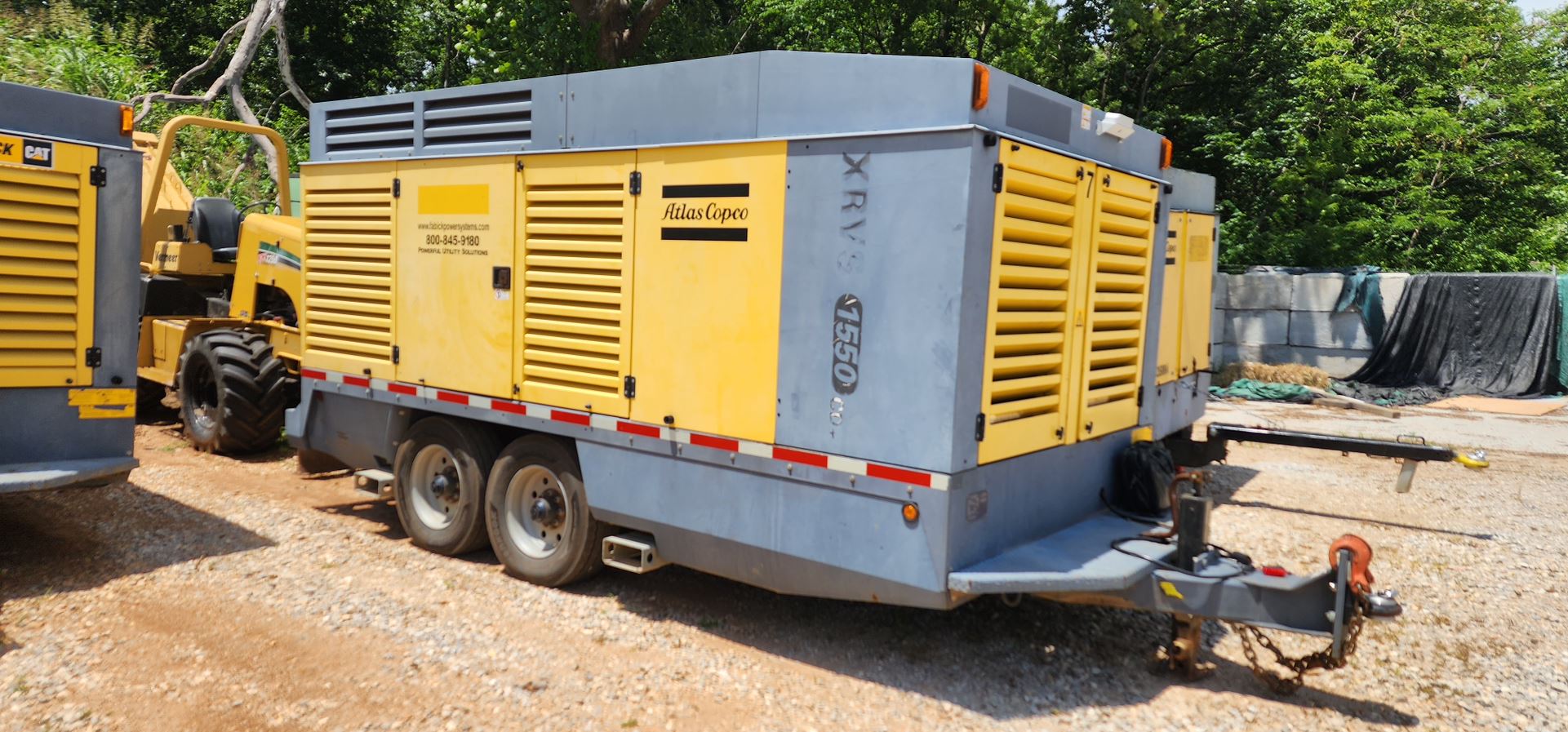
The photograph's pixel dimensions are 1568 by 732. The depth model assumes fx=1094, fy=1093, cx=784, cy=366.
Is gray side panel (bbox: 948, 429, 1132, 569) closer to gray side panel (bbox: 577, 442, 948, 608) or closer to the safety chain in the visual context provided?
gray side panel (bbox: 577, 442, 948, 608)

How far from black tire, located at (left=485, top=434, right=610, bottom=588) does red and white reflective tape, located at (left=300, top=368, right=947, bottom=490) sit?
0.23 meters

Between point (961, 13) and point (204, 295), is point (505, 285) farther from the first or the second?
point (961, 13)

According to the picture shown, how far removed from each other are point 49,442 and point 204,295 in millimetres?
5530

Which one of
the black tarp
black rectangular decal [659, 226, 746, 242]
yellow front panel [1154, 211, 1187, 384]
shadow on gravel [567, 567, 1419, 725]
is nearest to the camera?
shadow on gravel [567, 567, 1419, 725]

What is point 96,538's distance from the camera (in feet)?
23.6

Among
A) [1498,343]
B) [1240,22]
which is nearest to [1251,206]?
[1240,22]

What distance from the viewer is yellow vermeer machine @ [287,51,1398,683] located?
495 cm

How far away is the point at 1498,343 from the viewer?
55.1ft

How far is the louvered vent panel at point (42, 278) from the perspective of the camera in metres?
6.52

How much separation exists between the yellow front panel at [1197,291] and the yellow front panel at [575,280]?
573 centimetres

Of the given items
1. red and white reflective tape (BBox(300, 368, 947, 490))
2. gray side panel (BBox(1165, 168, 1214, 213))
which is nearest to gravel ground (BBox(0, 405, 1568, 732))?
red and white reflective tape (BBox(300, 368, 947, 490))

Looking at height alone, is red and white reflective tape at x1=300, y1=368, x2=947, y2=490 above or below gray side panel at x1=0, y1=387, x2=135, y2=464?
above

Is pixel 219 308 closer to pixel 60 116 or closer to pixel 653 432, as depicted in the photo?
pixel 60 116

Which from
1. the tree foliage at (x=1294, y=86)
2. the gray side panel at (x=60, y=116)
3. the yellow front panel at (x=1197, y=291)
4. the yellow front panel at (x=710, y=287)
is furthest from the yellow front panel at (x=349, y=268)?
the tree foliage at (x=1294, y=86)
